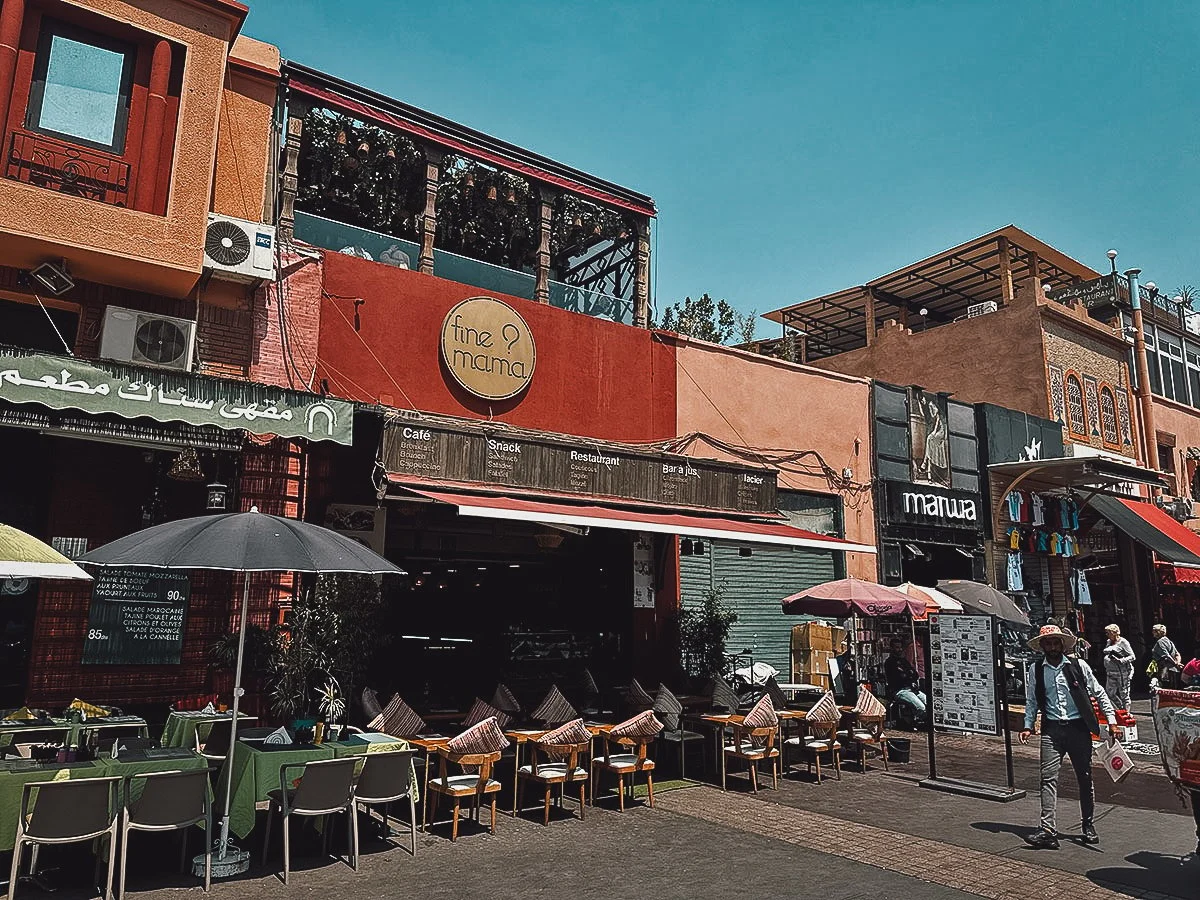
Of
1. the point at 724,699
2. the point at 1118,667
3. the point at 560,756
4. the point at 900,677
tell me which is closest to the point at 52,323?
the point at 560,756

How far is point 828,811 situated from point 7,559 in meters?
7.68

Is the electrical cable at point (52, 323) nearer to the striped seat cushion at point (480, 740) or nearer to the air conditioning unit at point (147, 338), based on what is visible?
the air conditioning unit at point (147, 338)

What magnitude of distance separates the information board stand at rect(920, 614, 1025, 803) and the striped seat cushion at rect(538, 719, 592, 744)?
15.0ft

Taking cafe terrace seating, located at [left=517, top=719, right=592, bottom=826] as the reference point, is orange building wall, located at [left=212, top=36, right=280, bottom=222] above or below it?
above

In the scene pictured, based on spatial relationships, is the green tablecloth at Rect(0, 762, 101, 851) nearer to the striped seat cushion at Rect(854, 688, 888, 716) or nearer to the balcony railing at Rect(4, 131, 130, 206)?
the balcony railing at Rect(4, 131, 130, 206)

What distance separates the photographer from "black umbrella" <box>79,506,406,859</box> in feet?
19.6

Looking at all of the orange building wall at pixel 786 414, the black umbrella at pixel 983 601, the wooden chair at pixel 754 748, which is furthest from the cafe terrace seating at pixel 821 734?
the orange building wall at pixel 786 414

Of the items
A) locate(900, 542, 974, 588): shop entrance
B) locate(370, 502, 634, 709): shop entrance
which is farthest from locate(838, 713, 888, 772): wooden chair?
locate(900, 542, 974, 588): shop entrance

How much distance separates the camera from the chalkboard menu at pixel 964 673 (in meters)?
10.0

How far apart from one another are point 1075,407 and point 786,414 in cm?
1205

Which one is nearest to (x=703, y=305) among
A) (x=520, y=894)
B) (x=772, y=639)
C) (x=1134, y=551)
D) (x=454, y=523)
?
(x=1134, y=551)

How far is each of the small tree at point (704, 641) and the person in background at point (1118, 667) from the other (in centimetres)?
699

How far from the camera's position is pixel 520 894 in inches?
234

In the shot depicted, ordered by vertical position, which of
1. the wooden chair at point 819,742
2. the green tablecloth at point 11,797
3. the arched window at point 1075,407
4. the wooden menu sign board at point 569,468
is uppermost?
the arched window at point 1075,407
